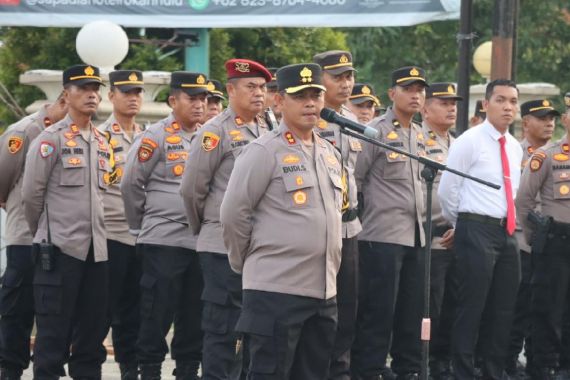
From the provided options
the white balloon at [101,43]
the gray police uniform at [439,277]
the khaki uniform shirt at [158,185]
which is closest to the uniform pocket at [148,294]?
the khaki uniform shirt at [158,185]

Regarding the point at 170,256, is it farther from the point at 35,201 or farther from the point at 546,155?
the point at 546,155

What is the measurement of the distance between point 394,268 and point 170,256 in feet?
5.34

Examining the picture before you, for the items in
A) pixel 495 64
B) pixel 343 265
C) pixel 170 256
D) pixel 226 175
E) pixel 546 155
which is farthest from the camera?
pixel 495 64

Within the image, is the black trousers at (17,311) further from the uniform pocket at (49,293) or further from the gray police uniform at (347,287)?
the gray police uniform at (347,287)

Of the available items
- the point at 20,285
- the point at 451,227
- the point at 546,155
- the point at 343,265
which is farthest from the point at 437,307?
the point at 20,285

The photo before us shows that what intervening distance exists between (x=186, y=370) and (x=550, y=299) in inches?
114

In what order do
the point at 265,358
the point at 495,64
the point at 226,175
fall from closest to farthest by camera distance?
the point at 265,358, the point at 226,175, the point at 495,64

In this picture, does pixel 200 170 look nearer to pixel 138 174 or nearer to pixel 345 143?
pixel 345 143

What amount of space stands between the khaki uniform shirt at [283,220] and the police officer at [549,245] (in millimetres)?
3661

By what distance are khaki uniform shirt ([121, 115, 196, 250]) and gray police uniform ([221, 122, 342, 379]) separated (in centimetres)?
248

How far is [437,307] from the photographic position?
11945mm

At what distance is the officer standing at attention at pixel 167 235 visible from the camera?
1138 centimetres

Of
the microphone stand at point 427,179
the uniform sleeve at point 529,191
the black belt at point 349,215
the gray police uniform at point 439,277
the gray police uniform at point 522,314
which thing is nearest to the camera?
the microphone stand at point 427,179

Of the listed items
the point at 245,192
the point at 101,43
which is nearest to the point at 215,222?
the point at 245,192
